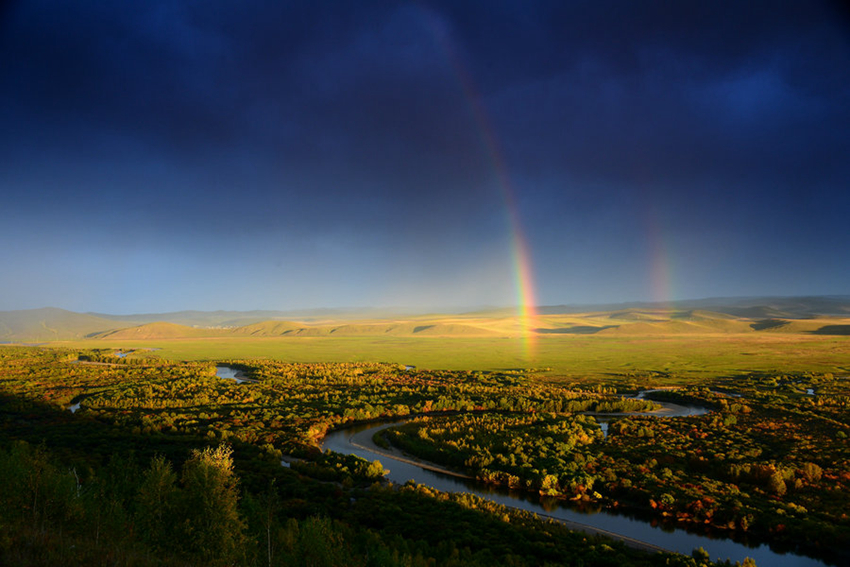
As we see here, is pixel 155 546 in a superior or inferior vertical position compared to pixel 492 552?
superior

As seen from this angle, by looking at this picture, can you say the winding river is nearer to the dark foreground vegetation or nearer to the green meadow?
the dark foreground vegetation

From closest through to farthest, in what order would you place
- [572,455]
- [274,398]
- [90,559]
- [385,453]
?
1. [90,559]
2. [572,455]
3. [385,453]
4. [274,398]

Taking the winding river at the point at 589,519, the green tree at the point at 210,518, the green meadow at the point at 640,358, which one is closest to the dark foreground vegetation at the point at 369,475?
the green tree at the point at 210,518

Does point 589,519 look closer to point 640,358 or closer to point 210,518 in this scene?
point 210,518

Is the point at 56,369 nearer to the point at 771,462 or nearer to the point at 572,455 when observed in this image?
the point at 572,455

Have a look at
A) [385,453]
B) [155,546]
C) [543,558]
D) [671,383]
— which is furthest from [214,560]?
[671,383]

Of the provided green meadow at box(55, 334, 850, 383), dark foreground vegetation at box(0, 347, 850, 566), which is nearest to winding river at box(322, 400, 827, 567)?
dark foreground vegetation at box(0, 347, 850, 566)

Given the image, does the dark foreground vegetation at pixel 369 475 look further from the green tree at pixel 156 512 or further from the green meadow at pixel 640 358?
the green meadow at pixel 640 358

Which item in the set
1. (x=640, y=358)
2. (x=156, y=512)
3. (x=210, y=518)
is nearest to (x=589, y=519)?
(x=210, y=518)
